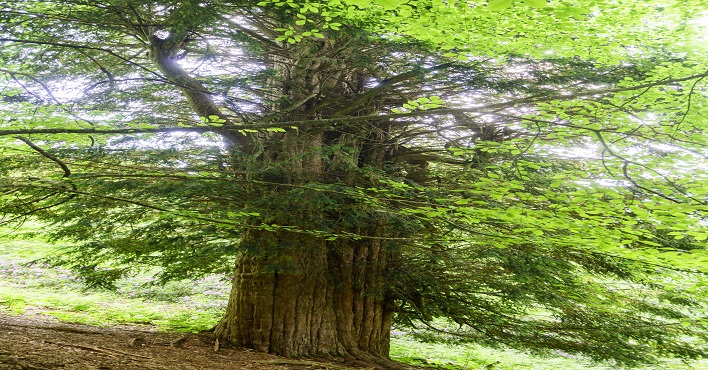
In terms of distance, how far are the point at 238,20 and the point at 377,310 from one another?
13.7 feet

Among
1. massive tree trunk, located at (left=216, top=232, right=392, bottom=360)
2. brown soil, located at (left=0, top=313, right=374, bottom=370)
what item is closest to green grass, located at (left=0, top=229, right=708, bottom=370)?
brown soil, located at (left=0, top=313, right=374, bottom=370)

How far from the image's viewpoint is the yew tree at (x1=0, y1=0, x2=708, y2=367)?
4.89 m

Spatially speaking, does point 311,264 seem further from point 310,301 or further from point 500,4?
point 500,4

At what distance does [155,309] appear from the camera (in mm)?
12508

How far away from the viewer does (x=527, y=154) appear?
18.8 feet

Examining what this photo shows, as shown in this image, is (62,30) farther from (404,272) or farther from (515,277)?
(515,277)

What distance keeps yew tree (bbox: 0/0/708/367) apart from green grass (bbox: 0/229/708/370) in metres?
1.94

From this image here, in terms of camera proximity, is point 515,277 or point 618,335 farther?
point 618,335

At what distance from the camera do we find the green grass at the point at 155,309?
9711 millimetres

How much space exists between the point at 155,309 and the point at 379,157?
759 cm

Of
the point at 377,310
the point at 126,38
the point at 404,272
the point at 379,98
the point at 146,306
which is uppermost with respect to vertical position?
the point at 126,38

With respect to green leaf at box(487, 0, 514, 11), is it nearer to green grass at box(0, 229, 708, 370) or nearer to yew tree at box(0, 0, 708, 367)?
yew tree at box(0, 0, 708, 367)

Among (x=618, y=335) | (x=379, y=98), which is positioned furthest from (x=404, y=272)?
(x=618, y=335)

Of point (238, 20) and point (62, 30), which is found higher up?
point (238, 20)
